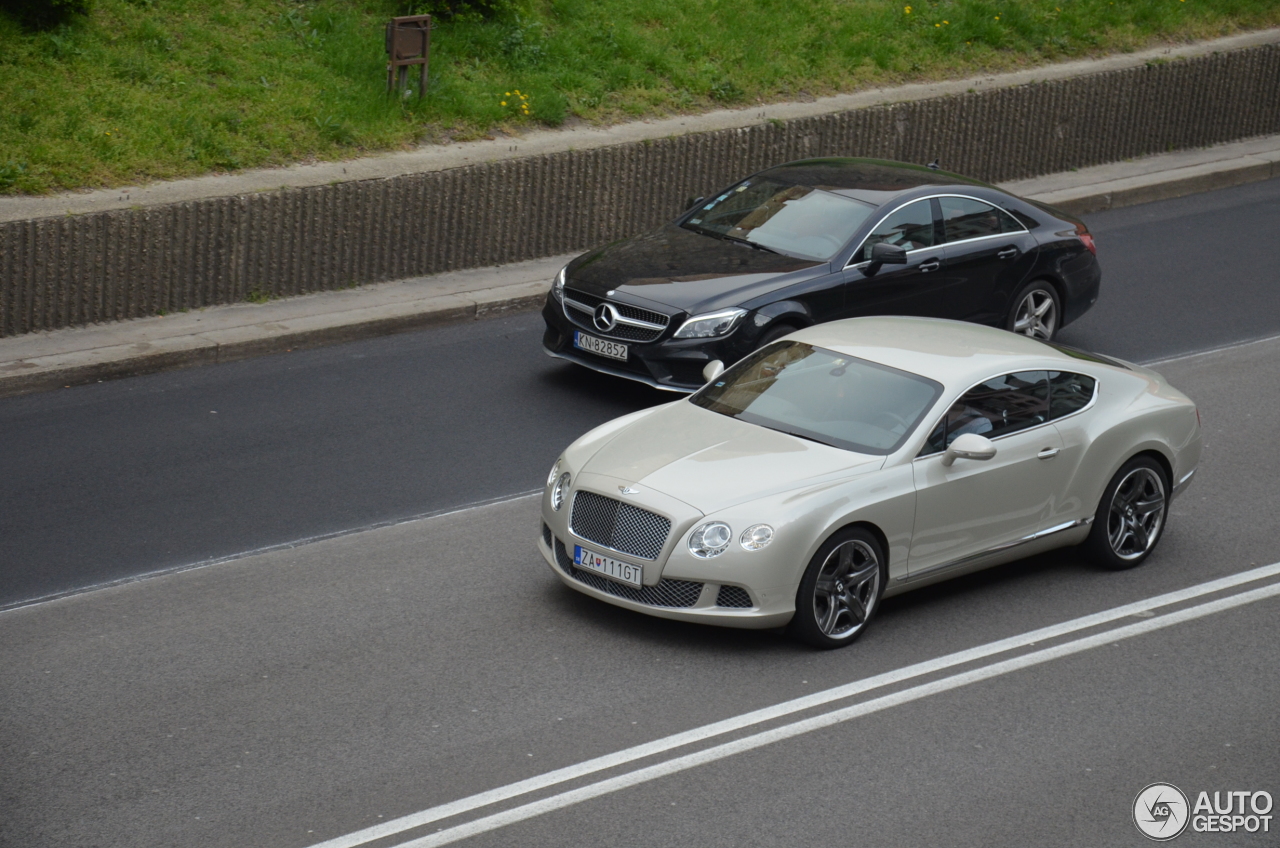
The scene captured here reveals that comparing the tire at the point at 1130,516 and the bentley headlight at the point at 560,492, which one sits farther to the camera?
the tire at the point at 1130,516

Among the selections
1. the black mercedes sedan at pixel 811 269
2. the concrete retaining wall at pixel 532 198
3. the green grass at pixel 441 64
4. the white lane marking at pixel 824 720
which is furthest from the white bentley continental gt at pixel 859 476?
the green grass at pixel 441 64

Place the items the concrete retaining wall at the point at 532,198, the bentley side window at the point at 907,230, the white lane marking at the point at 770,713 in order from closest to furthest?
1. the white lane marking at the point at 770,713
2. the bentley side window at the point at 907,230
3. the concrete retaining wall at the point at 532,198

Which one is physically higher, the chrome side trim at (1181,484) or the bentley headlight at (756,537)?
the bentley headlight at (756,537)

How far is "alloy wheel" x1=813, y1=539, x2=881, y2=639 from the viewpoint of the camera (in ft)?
23.9

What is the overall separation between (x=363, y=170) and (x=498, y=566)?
22.1ft

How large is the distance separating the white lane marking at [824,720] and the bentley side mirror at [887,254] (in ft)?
13.4

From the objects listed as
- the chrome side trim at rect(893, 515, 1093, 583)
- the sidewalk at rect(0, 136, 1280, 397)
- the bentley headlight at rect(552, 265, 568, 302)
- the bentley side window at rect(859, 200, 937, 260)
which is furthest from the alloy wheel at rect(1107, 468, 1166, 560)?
the sidewalk at rect(0, 136, 1280, 397)

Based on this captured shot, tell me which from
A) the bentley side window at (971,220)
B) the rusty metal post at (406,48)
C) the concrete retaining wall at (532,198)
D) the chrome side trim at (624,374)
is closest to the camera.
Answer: the chrome side trim at (624,374)

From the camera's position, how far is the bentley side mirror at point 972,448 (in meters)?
7.48

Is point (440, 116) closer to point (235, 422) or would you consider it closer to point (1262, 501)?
point (235, 422)

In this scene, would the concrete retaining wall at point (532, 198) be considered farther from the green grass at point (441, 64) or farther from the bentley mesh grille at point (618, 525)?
the bentley mesh grille at point (618, 525)

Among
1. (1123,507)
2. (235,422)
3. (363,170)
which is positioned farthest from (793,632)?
(363,170)

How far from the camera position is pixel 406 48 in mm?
14930

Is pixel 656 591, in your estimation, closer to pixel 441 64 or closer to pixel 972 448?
pixel 972 448
